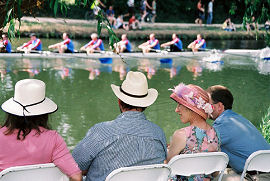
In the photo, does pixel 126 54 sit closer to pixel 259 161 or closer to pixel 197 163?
pixel 259 161

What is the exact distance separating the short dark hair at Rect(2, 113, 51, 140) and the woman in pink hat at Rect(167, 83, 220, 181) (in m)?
0.96

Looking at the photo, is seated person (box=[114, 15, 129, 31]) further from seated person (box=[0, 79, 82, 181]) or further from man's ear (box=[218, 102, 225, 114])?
seated person (box=[0, 79, 82, 181])

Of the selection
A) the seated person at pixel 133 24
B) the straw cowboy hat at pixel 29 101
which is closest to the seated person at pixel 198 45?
the seated person at pixel 133 24

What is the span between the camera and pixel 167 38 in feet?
76.2

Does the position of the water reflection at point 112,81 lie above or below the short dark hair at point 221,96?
→ below

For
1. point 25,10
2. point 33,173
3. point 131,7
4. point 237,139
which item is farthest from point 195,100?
point 131,7

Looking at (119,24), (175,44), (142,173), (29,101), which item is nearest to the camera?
(142,173)

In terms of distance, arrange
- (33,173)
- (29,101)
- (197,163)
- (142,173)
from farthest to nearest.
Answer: (197,163) < (29,101) < (142,173) < (33,173)

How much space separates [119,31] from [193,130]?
66.3ft

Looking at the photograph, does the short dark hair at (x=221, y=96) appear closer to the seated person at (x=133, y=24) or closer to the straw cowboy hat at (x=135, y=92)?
the straw cowboy hat at (x=135, y=92)

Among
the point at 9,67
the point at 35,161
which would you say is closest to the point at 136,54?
the point at 9,67

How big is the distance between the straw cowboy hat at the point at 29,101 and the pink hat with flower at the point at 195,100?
3.19ft

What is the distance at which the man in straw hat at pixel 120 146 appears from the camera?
8.74ft

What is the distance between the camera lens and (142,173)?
2.49 m
